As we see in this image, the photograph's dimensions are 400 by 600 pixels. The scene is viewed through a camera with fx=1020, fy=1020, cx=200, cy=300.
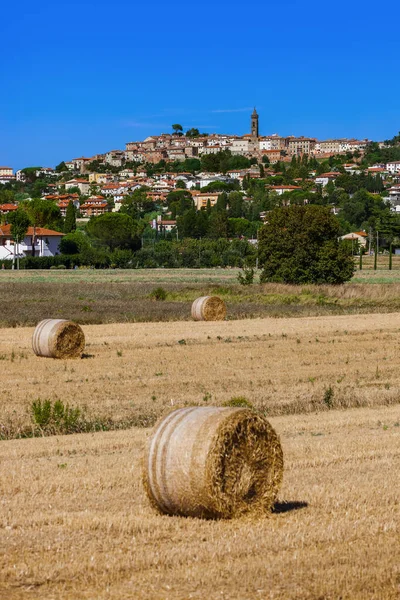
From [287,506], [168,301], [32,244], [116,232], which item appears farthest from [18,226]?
[287,506]

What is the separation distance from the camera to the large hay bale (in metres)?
9.29

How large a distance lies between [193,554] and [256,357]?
59.9 ft

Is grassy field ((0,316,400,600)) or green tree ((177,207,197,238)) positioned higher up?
green tree ((177,207,197,238))

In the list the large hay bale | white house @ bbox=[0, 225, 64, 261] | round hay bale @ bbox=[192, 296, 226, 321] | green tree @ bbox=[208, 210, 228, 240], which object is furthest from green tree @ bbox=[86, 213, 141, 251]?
the large hay bale

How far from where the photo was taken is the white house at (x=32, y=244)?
373 feet

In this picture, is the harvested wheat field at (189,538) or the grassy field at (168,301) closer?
the harvested wheat field at (189,538)

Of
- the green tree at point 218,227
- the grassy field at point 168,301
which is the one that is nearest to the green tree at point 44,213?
the green tree at point 218,227

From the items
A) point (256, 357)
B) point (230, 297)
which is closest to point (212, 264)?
point (230, 297)

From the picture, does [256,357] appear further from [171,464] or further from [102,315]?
[171,464]

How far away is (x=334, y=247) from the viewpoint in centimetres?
5575

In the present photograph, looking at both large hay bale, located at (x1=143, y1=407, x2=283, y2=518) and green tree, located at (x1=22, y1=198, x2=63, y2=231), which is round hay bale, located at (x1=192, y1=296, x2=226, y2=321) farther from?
green tree, located at (x1=22, y1=198, x2=63, y2=231)

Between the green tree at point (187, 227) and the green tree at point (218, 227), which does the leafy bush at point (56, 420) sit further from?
the green tree at point (187, 227)

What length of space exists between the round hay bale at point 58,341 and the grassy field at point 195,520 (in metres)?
1.30

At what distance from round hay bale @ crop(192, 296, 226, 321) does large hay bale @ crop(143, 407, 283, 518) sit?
2763cm
